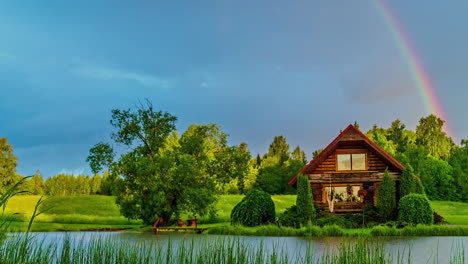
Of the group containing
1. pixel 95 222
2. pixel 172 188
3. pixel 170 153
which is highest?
pixel 170 153

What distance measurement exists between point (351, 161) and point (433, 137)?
39.9 m

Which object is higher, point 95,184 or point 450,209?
point 95,184

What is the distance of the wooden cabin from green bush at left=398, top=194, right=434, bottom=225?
3.30m

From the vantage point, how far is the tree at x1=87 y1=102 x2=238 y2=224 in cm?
2545

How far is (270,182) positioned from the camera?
6756 centimetres

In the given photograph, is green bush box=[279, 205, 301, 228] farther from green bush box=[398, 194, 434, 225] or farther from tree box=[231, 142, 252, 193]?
green bush box=[398, 194, 434, 225]

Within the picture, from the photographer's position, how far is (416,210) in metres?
23.6

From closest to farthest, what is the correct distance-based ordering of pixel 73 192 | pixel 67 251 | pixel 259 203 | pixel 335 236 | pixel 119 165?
1. pixel 67 251
2. pixel 335 236
3. pixel 259 203
4. pixel 119 165
5. pixel 73 192

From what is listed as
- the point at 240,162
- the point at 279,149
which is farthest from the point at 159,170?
the point at 279,149

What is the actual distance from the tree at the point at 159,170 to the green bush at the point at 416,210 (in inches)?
362

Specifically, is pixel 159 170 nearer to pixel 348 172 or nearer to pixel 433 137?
pixel 348 172

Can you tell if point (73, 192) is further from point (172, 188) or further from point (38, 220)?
point (172, 188)

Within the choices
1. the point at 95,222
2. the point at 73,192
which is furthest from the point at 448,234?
the point at 73,192

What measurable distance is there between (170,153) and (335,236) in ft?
33.9
